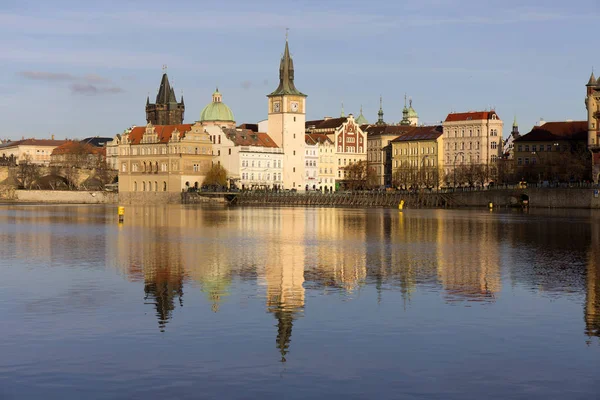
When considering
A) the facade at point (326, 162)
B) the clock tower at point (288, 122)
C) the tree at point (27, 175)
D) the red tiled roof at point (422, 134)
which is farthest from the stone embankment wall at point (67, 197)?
the red tiled roof at point (422, 134)

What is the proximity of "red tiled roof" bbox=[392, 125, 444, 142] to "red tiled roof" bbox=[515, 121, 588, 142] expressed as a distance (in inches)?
828

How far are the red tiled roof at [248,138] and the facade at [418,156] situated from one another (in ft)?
72.0

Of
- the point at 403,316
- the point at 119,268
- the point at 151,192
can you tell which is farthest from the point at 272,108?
the point at 403,316

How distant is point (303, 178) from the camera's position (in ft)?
568

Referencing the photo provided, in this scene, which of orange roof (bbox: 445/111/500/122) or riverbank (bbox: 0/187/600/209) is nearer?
riverbank (bbox: 0/187/600/209)

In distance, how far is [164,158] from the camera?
A: 547 ft

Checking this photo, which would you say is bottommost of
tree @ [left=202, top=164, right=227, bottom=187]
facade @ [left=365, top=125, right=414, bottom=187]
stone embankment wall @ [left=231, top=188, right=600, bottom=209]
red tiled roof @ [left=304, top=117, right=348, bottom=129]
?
stone embankment wall @ [left=231, top=188, right=600, bottom=209]

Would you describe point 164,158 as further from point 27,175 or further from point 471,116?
point 471,116

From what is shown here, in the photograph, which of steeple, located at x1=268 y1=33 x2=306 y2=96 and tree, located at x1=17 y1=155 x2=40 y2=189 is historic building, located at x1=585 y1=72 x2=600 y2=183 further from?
tree, located at x1=17 y1=155 x2=40 y2=189

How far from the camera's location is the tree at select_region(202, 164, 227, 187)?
160m

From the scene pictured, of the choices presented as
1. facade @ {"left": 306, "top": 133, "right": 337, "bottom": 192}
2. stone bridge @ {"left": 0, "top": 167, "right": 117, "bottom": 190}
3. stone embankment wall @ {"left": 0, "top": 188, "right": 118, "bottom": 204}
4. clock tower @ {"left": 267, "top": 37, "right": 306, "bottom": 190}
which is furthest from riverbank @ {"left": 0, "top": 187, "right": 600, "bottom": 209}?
facade @ {"left": 306, "top": 133, "right": 337, "bottom": 192}

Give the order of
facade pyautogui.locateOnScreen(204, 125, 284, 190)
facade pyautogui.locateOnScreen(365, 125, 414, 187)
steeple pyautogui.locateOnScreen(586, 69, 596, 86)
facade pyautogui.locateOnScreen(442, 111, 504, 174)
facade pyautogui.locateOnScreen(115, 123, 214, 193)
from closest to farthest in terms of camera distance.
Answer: steeple pyautogui.locateOnScreen(586, 69, 596, 86) → facade pyautogui.locateOnScreen(115, 123, 214, 193) → facade pyautogui.locateOnScreen(204, 125, 284, 190) → facade pyautogui.locateOnScreen(442, 111, 504, 174) → facade pyautogui.locateOnScreen(365, 125, 414, 187)

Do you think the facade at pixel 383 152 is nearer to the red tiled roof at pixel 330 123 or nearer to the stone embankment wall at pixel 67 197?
the red tiled roof at pixel 330 123

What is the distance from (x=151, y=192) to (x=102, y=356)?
486 ft
